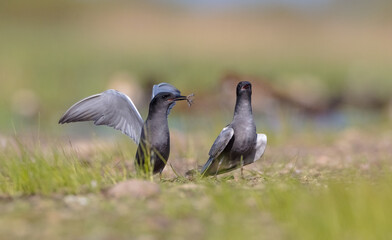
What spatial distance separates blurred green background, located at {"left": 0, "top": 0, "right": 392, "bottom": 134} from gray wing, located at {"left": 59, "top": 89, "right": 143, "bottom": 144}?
4571 millimetres

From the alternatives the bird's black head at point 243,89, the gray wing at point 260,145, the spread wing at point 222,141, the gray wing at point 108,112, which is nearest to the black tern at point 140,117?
the gray wing at point 108,112

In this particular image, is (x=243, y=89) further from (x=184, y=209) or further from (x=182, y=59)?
(x=182, y=59)

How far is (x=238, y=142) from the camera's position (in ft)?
18.6

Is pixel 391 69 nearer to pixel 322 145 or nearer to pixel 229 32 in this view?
pixel 229 32

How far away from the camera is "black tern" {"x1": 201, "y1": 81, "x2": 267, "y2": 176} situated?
5641 millimetres

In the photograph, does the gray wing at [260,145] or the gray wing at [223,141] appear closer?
the gray wing at [223,141]

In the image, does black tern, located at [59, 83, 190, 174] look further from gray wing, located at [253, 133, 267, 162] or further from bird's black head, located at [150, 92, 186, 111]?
gray wing, located at [253, 133, 267, 162]

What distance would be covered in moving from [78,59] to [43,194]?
57.4 feet

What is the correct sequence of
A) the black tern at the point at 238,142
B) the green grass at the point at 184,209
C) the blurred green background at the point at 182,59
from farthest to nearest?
the blurred green background at the point at 182,59
the black tern at the point at 238,142
the green grass at the point at 184,209

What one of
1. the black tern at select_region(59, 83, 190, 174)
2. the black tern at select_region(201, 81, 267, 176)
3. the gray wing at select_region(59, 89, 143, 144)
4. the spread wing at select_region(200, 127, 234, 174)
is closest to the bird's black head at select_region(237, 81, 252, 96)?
the black tern at select_region(201, 81, 267, 176)

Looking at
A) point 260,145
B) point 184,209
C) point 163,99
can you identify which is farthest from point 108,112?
point 184,209

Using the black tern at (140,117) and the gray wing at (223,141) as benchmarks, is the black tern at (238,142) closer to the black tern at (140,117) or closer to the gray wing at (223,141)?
the gray wing at (223,141)

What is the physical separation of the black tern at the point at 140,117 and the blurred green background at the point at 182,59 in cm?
458

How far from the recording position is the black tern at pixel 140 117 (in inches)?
217
